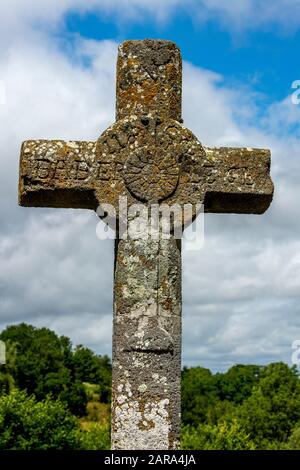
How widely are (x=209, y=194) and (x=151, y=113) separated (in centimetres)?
102

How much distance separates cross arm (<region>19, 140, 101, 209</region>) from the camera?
25.2 ft

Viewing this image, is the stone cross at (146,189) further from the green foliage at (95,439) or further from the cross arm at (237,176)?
the green foliage at (95,439)

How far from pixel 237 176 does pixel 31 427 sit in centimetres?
3907

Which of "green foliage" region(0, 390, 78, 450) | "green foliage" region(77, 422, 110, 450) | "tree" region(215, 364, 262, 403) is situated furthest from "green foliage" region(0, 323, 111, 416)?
"green foliage" region(0, 390, 78, 450)

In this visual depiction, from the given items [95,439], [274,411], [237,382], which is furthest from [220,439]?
[237,382]

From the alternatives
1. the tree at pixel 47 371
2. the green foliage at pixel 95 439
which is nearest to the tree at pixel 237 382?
the tree at pixel 47 371

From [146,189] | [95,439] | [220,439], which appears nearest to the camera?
[146,189]

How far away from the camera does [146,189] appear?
297 inches

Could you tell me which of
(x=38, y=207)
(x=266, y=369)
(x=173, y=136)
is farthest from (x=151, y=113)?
(x=266, y=369)

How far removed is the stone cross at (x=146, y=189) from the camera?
23.2 ft

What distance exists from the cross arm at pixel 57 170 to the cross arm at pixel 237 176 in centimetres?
120

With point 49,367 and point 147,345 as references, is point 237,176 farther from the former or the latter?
point 49,367

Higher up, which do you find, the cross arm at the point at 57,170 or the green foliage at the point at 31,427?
the cross arm at the point at 57,170
